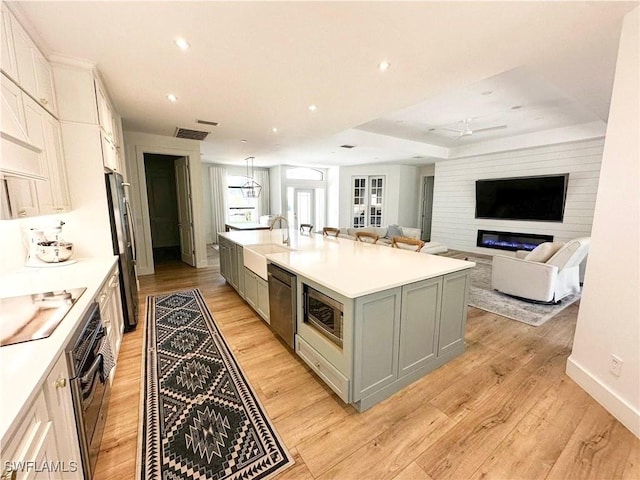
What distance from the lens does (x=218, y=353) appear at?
252 cm

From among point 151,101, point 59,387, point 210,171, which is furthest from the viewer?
point 210,171

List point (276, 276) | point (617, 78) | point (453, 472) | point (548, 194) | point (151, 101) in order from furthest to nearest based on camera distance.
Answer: point (548, 194), point (151, 101), point (276, 276), point (617, 78), point (453, 472)

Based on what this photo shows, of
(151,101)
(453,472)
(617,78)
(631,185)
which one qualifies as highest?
(151,101)

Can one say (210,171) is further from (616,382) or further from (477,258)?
(616,382)

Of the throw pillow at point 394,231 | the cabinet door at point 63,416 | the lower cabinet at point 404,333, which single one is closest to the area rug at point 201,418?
the cabinet door at point 63,416

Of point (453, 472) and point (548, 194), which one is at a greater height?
point (548, 194)

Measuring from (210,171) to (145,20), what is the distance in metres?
7.45

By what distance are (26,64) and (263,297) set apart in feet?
8.50

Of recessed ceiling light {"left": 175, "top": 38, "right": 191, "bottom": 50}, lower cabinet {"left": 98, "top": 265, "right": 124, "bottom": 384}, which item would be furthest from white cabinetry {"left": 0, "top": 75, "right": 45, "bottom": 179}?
recessed ceiling light {"left": 175, "top": 38, "right": 191, "bottom": 50}

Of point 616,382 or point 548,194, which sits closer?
point 616,382

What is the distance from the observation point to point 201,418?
176 centimetres

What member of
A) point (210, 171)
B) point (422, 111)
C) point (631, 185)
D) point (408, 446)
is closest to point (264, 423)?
Answer: point (408, 446)

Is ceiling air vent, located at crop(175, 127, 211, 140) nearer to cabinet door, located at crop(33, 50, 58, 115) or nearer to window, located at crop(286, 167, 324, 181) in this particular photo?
cabinet door, located at crop(33, 50, 58, 115)

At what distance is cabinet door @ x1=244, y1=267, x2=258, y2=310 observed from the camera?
3137 mm
